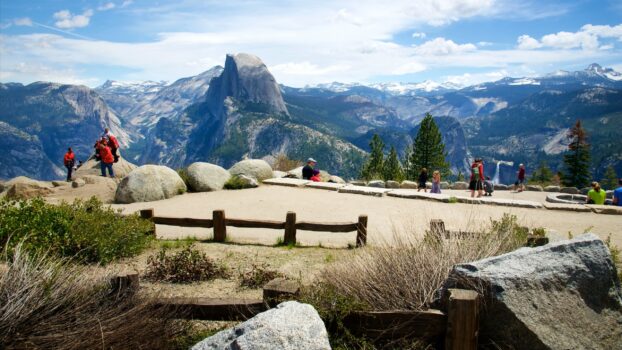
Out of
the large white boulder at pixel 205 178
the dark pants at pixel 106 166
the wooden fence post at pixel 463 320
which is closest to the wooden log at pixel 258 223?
the wooden fence post at pixel 463 320

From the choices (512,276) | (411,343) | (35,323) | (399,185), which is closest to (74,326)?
(35,323)

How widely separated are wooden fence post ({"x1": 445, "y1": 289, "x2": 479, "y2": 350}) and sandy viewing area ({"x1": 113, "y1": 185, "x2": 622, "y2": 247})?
6.17 meters

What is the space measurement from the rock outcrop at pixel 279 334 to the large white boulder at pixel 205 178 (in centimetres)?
1546

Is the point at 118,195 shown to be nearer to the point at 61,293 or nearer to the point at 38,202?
the point at 38,202

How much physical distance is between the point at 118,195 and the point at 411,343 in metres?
15.0

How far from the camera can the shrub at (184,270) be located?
300 inches

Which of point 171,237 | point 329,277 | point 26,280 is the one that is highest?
point 26,280

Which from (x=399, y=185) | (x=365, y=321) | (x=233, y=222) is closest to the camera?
(x=365, y=321)

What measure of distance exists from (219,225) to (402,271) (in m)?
5.97

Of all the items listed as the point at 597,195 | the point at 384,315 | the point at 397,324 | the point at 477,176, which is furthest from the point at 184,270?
the point at 597,195

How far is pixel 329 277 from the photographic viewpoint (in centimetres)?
570

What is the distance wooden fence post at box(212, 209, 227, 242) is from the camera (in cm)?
1013

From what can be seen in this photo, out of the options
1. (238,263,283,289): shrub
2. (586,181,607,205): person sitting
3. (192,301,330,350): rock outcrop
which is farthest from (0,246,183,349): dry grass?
(586,181,607,205): person sitting

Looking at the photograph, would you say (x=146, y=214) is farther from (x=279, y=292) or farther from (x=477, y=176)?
(x=477, y=176)
